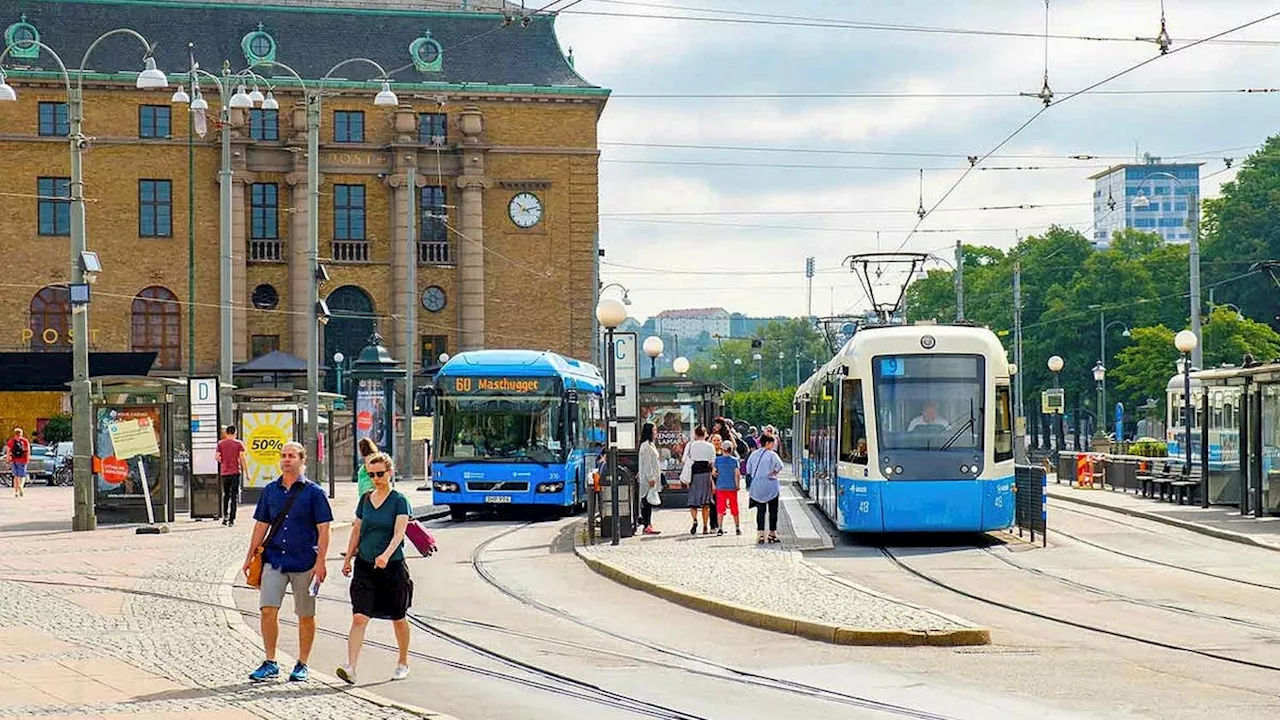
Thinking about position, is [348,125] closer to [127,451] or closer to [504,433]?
[504,433]

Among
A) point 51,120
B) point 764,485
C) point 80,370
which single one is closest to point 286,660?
point 764,485

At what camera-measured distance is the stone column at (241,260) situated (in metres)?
74.9

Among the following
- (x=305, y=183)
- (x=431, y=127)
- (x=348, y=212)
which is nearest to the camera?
(x=305, y=183)

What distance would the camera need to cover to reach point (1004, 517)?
2612cm

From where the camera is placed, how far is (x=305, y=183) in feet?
247

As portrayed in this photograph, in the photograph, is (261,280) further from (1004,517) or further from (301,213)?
(1004,517)

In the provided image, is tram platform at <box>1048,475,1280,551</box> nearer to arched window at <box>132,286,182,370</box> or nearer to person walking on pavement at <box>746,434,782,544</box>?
person walking on pavement at <box>746,434,782,544</box>

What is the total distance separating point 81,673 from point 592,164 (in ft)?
213

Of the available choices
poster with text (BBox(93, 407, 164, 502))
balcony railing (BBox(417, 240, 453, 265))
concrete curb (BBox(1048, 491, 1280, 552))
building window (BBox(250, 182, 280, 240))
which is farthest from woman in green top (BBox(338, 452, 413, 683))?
building window (BBox(250, 182, 280, 240))

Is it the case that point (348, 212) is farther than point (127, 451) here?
Yes

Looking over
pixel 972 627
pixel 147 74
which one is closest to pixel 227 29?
pixel 147 74

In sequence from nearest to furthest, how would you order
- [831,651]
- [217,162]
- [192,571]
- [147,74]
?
[831,651]
[192,571]
[147,74]
[217,162]

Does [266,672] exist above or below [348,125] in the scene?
below

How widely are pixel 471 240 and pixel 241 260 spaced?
29.4ft
